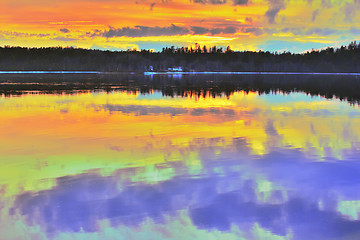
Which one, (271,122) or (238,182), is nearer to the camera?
(238,182)

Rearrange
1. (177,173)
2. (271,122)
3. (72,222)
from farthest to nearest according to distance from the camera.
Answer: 1. (271,122)
2. (177,173)
3. (72,222)

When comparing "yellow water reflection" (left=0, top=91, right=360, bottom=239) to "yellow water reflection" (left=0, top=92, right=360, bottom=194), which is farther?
"yellow water reflection" (left=0, top=92, right=360, bottom=194)

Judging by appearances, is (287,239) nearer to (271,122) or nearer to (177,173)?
(177,173)

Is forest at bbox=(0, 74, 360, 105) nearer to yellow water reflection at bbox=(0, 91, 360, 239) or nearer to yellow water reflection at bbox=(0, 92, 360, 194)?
yellow water reflection at bbox=(0, 92, 360, 194)

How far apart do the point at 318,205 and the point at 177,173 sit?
354 cm

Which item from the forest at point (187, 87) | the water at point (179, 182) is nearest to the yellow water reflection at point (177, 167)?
the water at point (179, 182)

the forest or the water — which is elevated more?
the forest

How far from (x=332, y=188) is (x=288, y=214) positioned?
82.2 inches

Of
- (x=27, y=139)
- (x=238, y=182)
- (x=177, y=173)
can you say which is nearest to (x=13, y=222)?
(x=177, y=173)

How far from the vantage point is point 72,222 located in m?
7.09

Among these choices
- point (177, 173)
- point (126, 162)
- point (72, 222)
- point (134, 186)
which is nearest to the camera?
point (72, 222)

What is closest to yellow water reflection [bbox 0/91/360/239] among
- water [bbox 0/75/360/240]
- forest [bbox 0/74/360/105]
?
water [bbox 0/75/360/240]

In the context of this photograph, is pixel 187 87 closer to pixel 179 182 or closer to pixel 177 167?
pixel 177 167

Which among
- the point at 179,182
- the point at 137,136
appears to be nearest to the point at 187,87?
the point at 137,136
